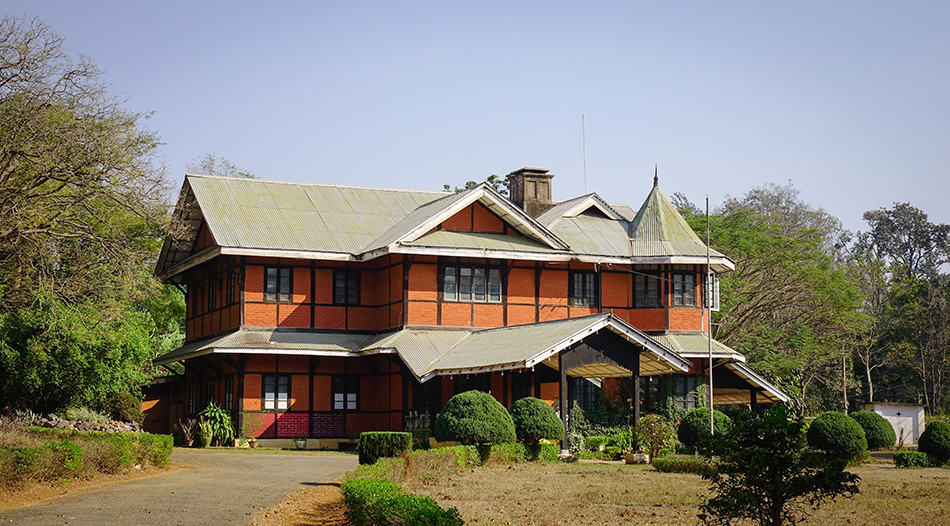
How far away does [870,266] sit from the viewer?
6594 cm

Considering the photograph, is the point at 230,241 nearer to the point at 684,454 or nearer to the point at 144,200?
the point at 144,200

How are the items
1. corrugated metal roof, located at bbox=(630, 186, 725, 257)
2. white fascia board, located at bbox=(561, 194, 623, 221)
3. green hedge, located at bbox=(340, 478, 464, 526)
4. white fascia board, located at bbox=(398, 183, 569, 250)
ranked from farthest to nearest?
white fascia board, located at bbox=(561, 194, 623, 221)
corrugated metal roof, located at bbox=(630, 186, 725, 257)
white fascia board, located at bbox=(398, 183, 569, 250)
green hedge, located at bbox=(340, 478, 464, 526)

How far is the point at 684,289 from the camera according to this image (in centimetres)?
3878

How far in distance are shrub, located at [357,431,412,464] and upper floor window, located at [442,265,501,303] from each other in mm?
12712

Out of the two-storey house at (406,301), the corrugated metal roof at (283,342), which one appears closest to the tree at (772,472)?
the two-storey house at (406,301)

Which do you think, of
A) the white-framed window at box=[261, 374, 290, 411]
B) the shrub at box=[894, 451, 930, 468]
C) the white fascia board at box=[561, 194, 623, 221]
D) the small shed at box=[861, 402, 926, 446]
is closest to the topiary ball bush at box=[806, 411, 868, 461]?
the shrub at box=[894, 451, 930, 468]

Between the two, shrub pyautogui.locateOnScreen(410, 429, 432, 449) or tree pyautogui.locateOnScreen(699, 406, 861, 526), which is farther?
shrub pyautogui.locateOnScreen(410, 429, 432, 449)

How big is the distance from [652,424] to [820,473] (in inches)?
675

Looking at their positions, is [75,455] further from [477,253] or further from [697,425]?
[697,425]

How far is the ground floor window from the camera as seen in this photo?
35906mm

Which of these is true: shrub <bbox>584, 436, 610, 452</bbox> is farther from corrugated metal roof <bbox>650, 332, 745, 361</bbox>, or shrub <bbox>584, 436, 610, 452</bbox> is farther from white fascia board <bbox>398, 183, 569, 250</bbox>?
white fascia board <bbox>398, 183, 569, 250</bbox>

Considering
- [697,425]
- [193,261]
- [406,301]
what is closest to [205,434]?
[193,261]

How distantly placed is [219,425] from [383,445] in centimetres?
1275

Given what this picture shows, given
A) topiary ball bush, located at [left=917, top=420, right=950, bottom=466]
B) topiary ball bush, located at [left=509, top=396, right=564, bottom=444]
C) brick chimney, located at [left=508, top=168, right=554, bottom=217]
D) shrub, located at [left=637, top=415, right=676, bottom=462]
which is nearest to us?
topiary ball bush, located at [left=509, top=396, right=564, bottom=444]
